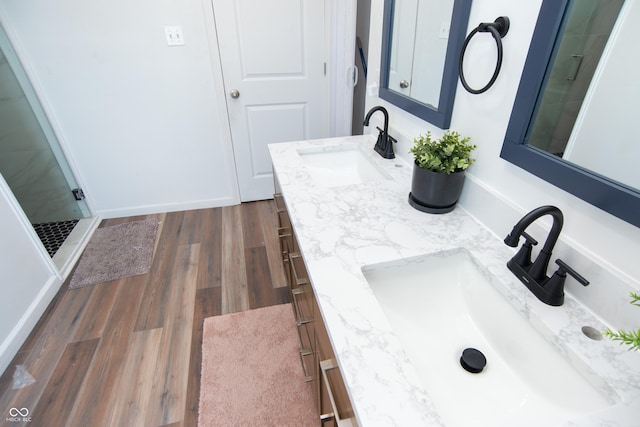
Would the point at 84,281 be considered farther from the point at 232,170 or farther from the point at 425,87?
the point at 425,87

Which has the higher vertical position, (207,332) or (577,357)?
(577,357)

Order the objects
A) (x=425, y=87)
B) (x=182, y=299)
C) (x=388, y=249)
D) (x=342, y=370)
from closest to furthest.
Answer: (x=342, y=370)
(x=388, y=249)
(x=425, y=87)
(x=182, y=299)

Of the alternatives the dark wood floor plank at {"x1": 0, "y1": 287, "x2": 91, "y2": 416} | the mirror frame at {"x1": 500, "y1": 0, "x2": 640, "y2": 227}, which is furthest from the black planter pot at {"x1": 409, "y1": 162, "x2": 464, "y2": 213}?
the dark wood floor plank at {"x1": 0, "y1": 287, "x2": 91, "y2": 416}

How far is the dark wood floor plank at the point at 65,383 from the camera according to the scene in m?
1.30

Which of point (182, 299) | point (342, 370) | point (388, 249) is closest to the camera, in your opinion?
point (342, 370)

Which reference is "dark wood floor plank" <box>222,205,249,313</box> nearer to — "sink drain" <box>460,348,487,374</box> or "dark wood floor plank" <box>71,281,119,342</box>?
"dark wood floor plank" <box>71,281,119,342</box>

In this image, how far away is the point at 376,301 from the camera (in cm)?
72

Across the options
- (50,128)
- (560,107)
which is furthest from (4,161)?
(560,107)

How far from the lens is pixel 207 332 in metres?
1.62

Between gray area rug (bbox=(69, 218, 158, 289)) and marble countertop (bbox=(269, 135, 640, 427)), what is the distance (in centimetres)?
142

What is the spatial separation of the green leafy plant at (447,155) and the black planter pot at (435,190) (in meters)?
0.02

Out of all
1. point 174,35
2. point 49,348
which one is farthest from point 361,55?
point 49,348

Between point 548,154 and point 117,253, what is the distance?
7.98ft

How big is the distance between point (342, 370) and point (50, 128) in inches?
102
